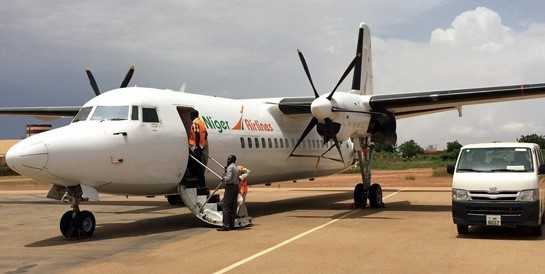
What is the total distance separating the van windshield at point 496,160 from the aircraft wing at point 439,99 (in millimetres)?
5380

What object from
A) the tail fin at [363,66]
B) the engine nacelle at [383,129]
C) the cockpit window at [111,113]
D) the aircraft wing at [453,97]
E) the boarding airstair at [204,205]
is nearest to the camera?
the cockpit window at [111,113]

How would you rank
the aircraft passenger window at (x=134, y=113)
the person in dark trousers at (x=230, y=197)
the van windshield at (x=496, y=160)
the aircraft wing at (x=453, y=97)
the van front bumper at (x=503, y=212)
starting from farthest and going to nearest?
1. the aircraft wing at (x=453, y=97)
2. the person in dark trousers at (x=230, y=197)
3. the aircraft passenger window at (x=134, y=113)
4. the van windshield at (x=496, y=160)
5. the van front bumper at (x=503, y=212)

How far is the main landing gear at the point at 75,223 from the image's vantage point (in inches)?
445

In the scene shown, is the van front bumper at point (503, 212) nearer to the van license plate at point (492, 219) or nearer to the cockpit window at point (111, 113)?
the van license plate at point (492, 219)

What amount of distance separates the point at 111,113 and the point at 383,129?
9689 millimetres

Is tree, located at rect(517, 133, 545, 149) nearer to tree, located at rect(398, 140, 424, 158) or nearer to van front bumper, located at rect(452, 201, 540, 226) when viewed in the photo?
tree, located at rect(398, 140, 424, 158)

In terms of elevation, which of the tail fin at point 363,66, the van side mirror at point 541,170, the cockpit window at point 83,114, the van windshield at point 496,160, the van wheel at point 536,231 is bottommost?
the van wheel at point 536,231

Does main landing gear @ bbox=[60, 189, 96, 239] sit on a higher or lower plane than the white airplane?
lower

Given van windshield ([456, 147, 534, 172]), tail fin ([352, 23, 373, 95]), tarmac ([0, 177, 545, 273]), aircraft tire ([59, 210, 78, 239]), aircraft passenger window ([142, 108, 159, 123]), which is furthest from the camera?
tail fin ([352, 23, 373, 95])

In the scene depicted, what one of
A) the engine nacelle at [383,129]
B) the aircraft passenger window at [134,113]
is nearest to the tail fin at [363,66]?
the engine nacelle at [383,129]

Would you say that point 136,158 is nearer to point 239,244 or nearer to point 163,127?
point 163,127

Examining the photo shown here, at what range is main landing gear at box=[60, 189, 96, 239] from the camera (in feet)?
37.1


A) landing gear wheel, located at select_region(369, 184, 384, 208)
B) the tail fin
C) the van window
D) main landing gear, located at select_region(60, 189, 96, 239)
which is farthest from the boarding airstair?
the tail fin

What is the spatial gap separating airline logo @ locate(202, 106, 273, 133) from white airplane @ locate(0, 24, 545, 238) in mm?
43
